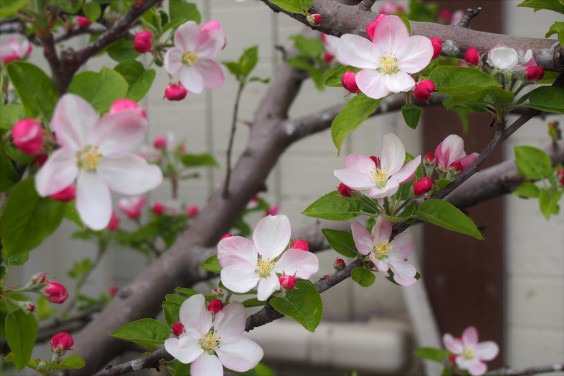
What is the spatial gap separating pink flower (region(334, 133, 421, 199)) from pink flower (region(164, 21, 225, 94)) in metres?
0.20

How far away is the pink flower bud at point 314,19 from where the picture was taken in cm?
44

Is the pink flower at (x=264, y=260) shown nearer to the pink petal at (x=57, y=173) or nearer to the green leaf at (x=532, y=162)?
the pink petal at (x=57, y=173)

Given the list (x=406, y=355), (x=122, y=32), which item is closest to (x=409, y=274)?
(x=122, y=32)

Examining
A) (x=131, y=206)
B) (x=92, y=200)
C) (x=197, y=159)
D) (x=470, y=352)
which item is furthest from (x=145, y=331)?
(x=131, y=206)

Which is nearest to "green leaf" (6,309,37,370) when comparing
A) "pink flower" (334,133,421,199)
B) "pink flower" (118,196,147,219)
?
"pink flower" (334,133,421,199)

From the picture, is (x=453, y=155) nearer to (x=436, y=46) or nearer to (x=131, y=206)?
(x=436, y=46)

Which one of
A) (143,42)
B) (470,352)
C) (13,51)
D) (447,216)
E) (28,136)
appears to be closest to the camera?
(28,136)

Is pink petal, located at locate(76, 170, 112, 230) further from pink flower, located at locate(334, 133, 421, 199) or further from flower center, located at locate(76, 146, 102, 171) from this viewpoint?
pink flower, located at locate(334, 133, 421, 199)

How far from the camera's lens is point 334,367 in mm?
1559

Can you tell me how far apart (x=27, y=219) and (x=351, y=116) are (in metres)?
0.22

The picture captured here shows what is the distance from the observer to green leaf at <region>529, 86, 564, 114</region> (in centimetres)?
41

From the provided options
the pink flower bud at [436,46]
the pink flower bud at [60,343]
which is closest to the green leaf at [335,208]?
the pink flower bud at [436,46]

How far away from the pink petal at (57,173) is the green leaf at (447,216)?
0.75 feet

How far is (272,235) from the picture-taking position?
1.44 feet
